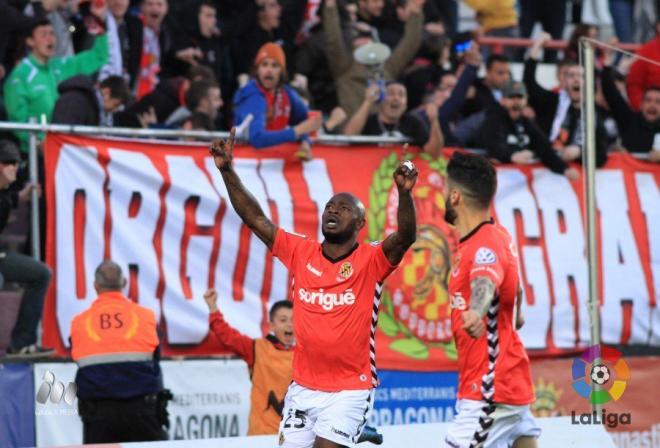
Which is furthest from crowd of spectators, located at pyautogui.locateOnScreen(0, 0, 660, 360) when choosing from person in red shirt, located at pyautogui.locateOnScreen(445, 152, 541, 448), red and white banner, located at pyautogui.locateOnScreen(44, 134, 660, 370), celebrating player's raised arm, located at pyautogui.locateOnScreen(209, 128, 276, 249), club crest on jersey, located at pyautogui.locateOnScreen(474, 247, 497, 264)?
club crest on jersey, located at pyautogui.locateOnScreen(474, 247, 497, 264)

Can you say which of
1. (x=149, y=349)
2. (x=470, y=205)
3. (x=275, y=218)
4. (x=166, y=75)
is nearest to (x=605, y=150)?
(x=275, y=218)

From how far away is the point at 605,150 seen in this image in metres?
14.2

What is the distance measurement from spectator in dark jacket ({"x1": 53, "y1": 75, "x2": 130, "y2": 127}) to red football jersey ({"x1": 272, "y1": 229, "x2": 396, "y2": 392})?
434 centimetres

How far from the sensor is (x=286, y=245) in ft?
29.1

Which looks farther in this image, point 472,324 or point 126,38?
point 126,38

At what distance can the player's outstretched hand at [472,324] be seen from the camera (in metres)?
6.82

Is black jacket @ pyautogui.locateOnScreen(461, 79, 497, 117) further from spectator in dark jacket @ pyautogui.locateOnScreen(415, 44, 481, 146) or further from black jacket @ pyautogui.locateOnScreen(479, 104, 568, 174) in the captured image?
black jacket @ pyautogui.locateOnScreen(479, 104, 568, 174)

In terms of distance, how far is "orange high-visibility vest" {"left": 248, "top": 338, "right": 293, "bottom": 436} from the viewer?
1092 centimetres

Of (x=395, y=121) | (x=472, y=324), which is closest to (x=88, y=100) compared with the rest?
(x=395, y=121)

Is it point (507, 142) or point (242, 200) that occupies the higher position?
point (507, 142)

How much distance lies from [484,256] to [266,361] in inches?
149

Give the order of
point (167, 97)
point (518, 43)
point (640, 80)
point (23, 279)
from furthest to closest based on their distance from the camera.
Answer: point (518, 43) < point (640, 80) < point (167, 97) < point (23, 279)

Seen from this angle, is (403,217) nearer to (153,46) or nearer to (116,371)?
(116,371)

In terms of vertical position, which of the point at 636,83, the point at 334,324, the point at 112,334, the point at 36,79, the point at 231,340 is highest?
the point at 636,83
